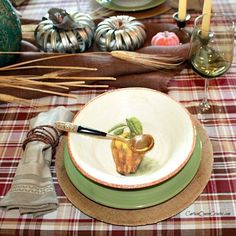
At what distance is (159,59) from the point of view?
3.11 ft

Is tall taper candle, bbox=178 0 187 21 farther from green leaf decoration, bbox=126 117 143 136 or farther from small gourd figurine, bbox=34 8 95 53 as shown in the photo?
green leaf decoration, bbox=126 117 143 136

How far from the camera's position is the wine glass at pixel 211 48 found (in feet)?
2.62

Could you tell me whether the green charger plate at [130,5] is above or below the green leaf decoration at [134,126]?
above

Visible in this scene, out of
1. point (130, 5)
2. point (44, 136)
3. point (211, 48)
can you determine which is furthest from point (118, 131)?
point (130, 5)

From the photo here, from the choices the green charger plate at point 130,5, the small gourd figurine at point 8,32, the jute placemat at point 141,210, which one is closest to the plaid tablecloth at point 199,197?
the jute placemat at point 141,210

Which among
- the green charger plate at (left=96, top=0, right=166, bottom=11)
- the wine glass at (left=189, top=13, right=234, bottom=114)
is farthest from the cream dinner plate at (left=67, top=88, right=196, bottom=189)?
the green charger plate at (left=96, top=0, right=166, bottom=11)

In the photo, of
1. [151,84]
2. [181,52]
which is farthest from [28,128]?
[181,52]

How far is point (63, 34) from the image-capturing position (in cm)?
99

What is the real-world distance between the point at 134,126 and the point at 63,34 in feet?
1.19

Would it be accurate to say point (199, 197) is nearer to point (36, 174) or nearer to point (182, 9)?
point (36, 174)

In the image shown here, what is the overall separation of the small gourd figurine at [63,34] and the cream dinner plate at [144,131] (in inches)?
9.9

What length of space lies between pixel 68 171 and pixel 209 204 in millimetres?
267

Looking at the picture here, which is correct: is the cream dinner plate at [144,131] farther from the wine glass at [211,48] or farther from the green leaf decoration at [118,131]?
the wine glass at [211,48]

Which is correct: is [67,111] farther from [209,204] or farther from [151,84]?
[209,204]
